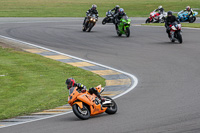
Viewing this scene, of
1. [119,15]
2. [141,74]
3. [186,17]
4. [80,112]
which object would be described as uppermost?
[119,15]

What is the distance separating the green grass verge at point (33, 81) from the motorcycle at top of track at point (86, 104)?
1.86 metres

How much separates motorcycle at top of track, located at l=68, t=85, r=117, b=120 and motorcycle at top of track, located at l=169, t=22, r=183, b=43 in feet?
49.4

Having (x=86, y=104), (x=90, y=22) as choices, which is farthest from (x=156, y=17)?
(x=86, y=104)

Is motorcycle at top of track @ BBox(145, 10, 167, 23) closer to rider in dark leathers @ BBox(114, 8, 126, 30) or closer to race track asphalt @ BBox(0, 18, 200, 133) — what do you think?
race track asphalt @ BBox(0, 18, 200, 133)

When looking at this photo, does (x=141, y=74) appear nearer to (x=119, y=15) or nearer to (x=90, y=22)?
(x=119, y=15)

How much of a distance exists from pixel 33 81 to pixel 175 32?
11879mm

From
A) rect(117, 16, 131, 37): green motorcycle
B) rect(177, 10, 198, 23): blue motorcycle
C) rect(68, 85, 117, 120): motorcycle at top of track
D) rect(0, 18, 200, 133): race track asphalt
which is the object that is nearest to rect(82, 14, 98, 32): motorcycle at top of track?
rect(0, 18, 200, 133): race track asphalt

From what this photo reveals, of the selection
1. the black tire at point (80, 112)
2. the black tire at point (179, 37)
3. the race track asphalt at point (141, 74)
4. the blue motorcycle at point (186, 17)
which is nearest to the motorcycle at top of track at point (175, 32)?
the black tire at point (179, 37)

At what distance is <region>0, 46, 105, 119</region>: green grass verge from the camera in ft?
39.8

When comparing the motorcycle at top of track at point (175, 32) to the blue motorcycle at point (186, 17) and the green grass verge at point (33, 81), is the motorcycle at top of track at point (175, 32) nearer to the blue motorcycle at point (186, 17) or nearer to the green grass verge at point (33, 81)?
the green grass verge at point (33, 81)

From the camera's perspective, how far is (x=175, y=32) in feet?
82.4

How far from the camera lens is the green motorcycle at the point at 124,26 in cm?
2839

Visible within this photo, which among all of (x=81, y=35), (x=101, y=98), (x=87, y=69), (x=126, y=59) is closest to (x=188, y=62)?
(x=126, y=59)

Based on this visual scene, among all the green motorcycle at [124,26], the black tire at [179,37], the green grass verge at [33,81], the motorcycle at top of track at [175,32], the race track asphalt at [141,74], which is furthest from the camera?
the green motorcycle at [124,26]
